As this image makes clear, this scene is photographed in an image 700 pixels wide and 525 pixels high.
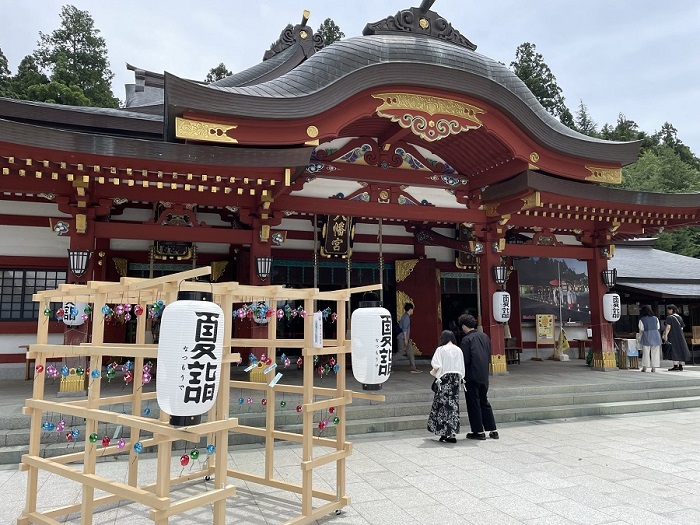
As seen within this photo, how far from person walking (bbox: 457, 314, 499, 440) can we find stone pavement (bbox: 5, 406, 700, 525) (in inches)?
8.0

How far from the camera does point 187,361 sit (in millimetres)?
2949

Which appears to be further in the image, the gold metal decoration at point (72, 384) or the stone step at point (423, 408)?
the gold metal decoration at point (72, 384)

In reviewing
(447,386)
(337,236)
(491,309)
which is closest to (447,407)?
(447,386)

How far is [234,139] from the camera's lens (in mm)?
7445

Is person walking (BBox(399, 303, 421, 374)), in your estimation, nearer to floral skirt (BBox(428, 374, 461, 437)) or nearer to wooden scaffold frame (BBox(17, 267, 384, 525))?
floral skirt (BBox(428, 374, 461, 437))

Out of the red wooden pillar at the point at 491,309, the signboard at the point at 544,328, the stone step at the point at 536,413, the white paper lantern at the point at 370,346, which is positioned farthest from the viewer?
the signboard at the point at 544,328

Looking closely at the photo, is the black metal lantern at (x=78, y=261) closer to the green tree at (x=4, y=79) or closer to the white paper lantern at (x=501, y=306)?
the white paper lantern at (x=501, y=306)

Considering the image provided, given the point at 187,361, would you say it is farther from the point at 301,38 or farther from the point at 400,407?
the point at 301,38

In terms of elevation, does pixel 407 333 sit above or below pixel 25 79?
below

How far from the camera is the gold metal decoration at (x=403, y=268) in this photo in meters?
11.8

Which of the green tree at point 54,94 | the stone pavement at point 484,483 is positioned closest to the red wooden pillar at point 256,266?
the stone pavement at point 484,483

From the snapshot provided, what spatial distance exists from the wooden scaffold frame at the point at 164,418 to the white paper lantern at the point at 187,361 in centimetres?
12

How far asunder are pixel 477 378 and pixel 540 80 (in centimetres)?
3751

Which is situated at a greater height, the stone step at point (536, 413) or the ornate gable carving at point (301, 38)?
the ornate gable carving at point (301, 38)
